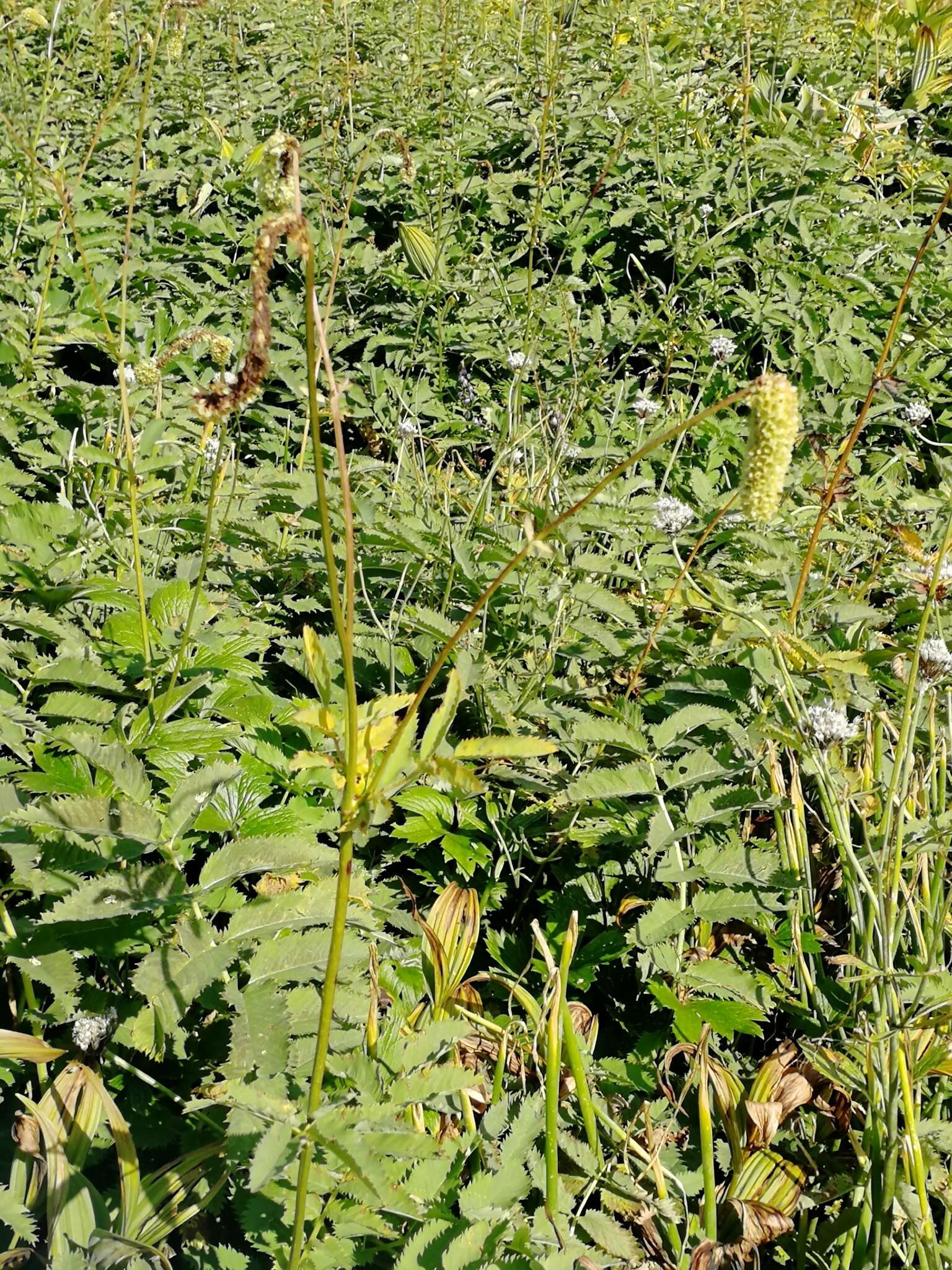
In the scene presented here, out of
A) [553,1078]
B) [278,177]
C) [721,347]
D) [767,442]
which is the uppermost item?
[278,177]

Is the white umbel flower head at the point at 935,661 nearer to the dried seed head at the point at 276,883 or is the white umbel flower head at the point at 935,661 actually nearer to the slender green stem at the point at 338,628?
the dried seed head at the point at 276,883

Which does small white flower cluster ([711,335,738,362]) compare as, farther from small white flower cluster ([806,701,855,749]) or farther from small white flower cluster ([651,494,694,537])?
small white flower cluster ([806,701,855,749])

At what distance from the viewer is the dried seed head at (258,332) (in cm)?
75

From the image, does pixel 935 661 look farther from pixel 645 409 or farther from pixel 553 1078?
pixel 645 409

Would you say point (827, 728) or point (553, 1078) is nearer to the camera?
point (553, 1078)

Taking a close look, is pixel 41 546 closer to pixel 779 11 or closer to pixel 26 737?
pixel 26 737

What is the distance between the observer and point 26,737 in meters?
1.51

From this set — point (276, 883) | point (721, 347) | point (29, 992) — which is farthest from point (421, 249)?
→ point (29, 992)

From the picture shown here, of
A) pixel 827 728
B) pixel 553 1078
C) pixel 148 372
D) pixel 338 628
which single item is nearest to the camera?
pixel 338 628

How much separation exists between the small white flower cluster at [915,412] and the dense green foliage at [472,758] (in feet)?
0.22

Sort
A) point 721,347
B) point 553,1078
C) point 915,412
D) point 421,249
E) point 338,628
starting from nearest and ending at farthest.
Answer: point 338,628 < point 553,1078 < point 915,412 < point 721,347 < point 421,249

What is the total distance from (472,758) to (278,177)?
2.89ft

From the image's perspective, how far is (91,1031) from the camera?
126cm

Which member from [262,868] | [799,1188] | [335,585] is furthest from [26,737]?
[799,1188]
